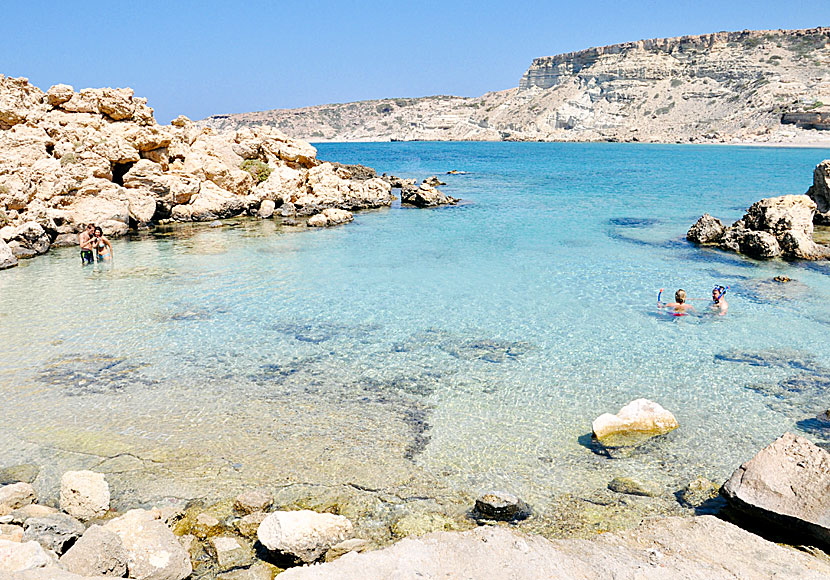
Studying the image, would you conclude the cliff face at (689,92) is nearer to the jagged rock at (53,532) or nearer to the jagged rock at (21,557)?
the jagged rock at (53,532)

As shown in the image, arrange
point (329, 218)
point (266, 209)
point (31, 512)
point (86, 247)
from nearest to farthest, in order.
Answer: point (31, 512) < point (86, 247) < point (329, 218) < point (266, 209)

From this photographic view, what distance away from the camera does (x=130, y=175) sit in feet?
78.7

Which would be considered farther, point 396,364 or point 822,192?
point 822,192

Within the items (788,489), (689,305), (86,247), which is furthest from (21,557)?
(86,247)

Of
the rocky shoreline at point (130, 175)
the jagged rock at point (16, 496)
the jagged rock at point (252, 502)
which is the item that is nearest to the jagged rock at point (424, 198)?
the rocky shoreline at point (130, 175)

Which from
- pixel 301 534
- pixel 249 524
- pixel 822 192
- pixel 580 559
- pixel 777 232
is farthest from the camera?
pixel 822 192

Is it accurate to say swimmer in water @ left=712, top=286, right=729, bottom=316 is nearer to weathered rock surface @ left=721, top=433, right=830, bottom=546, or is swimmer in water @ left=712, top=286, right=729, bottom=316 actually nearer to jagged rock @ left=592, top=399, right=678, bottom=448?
jagged rock @ left=592, top=399, right=678, bottom=448

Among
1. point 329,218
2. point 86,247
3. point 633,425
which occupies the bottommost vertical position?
point 633,425

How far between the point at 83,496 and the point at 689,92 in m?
140

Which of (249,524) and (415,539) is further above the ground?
(415,539)

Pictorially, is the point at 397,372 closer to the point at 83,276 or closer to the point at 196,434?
the point at 196,434

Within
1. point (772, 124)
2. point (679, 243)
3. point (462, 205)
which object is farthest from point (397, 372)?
point (772, 124)

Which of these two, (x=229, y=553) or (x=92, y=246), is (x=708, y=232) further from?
(x=92, y=246)

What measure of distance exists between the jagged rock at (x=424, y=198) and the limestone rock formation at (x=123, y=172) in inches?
40.5
